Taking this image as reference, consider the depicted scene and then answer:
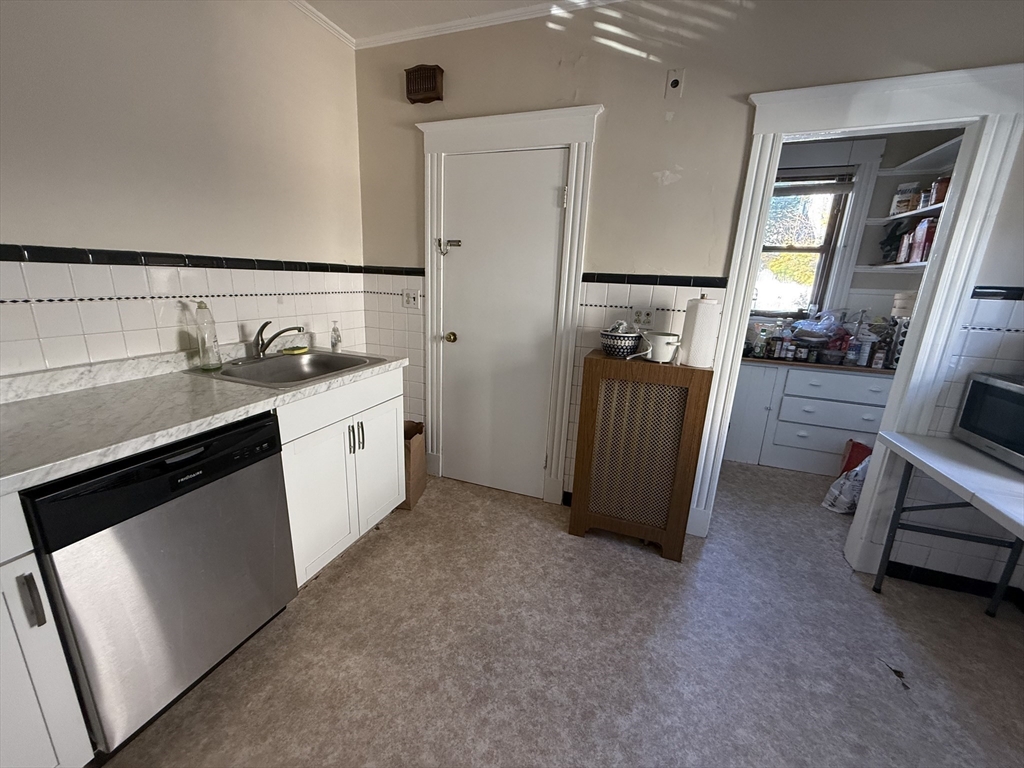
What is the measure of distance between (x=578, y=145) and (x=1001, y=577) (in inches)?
110

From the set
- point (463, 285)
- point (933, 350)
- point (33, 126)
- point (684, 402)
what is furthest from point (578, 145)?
point (33, 126)

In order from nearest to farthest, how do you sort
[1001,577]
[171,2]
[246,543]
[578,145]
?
[246,543], [171,2], [1001,577], [578,145]

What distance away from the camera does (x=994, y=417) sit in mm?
1683

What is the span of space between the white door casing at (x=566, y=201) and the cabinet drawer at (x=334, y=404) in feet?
2.18

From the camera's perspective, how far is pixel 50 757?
3.29ft

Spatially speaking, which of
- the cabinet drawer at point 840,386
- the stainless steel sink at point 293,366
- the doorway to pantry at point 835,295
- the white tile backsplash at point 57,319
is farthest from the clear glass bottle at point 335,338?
the cabinet drawer at point 840,386

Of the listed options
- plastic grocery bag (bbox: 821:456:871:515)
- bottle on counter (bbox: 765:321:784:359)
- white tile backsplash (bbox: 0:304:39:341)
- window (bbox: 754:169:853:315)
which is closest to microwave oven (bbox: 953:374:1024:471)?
plastic grocery bag (bbox: 821:456:871:515)

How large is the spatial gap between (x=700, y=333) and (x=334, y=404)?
5.54ft

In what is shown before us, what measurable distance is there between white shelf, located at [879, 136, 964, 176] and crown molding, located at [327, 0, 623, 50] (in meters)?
2.63

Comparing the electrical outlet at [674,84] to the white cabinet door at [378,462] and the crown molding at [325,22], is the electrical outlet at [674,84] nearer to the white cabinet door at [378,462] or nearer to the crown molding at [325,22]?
the crown molding at [325,22]

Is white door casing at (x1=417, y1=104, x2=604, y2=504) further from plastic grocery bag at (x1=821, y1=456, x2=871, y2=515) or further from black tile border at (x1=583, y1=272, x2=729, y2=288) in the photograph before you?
plastic grocery bag at (x1=821, y1=456, x2=871, y2=515)

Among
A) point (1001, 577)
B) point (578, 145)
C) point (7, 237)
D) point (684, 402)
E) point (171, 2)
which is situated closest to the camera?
point (7, 237)

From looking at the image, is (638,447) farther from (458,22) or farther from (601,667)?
(458,22)

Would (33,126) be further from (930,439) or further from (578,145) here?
(930,439)
